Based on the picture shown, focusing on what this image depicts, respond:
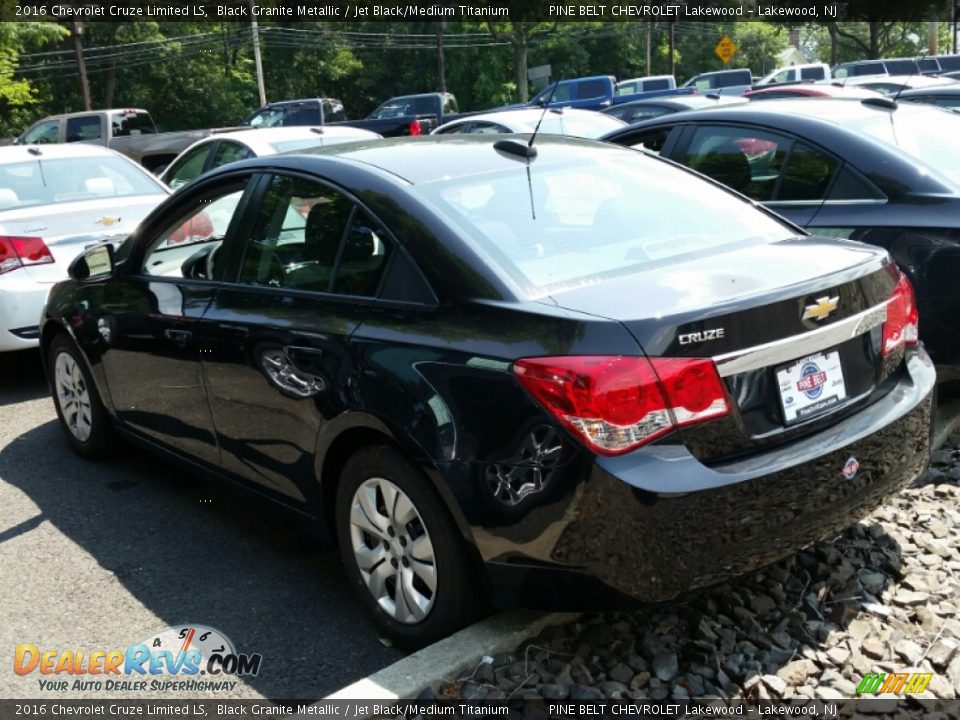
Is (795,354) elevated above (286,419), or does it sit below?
above

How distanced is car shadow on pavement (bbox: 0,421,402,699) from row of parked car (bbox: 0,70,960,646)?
291mm

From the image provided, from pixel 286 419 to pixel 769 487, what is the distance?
5.60 ft

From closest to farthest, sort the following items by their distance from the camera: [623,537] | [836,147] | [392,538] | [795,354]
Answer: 1. [623,537]
2. [795,354]
3. [392,538]
4. [836,147]

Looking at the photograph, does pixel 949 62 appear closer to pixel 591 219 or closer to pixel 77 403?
pixel 77 403

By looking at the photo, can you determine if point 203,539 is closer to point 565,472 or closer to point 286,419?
point 286,419

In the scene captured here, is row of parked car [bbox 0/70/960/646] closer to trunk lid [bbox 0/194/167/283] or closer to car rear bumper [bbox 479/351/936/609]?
car rear bumper [bbox 479/351/936/609]

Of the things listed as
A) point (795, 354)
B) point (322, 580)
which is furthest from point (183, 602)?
point (795, 354)

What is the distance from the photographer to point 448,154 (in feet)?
13.3

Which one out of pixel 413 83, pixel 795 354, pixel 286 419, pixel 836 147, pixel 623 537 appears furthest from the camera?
pixel 413 83

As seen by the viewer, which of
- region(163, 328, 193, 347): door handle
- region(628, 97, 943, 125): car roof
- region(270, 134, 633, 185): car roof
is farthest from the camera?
region(628, 97, 943, 125): car roof

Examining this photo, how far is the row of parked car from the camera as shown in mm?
2922

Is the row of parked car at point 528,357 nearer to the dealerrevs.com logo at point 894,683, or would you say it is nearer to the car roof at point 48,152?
the dealerrevs.com logo at point 894,683

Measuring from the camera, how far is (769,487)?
3004 millimetres

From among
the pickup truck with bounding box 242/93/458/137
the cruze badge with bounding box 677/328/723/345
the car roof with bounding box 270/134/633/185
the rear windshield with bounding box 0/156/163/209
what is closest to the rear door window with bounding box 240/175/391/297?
the car roof with bounding box 270/134/633/185
